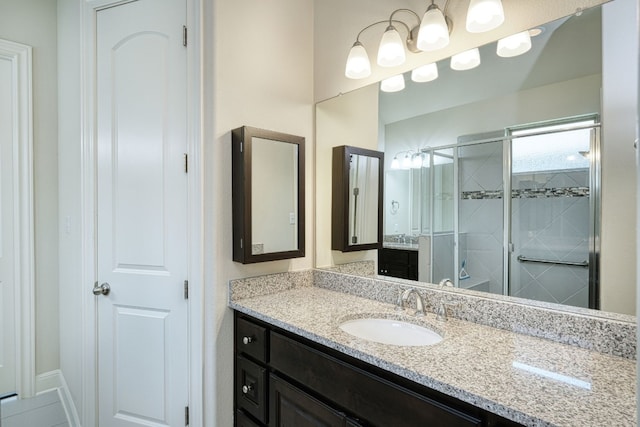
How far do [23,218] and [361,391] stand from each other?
2.53 meters

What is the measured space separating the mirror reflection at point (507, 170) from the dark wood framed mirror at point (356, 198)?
0.08 m

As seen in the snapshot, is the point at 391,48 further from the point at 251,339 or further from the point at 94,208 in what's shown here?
the point at 94,208

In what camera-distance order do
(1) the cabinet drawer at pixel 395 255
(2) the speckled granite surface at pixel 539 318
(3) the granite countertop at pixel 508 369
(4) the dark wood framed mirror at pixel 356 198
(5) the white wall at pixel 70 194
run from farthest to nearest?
(5) the white wall at pixel 70 194
(4) the dark wood framed mirror at pixel 356 198
(1) the cabinet drawer at pixel 395 255
(2) the speckled granite surface at pixel 539 318
(3) the granite countertop at pixel 508 369

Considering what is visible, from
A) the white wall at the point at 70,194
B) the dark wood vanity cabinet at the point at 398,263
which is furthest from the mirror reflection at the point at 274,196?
the white wall at the point at 70,194

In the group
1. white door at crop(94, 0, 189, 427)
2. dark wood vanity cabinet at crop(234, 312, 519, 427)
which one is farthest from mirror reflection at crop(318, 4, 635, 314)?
white door at crop(94, 0, 189, 427)

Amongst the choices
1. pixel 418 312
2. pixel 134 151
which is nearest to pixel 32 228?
pixel 134 151

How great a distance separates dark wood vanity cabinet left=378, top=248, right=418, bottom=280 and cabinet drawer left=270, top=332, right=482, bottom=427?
24.1 inches

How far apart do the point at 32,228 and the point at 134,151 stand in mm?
1249

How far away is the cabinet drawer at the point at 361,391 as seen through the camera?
842 millimetres

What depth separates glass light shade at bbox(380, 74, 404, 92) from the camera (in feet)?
5.14

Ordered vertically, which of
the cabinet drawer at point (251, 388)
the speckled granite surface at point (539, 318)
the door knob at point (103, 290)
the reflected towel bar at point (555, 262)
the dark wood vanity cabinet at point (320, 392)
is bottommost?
the cabinet drawer at point (251, 388)

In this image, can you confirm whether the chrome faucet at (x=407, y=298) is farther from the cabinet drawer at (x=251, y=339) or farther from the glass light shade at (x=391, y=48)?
the glass light shade at (x=391, y=48)

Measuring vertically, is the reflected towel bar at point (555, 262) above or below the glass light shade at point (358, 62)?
below

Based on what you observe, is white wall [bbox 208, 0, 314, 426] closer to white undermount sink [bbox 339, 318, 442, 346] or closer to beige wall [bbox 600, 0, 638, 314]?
white undermount sink [bbox 339, 318, 442, 346]
